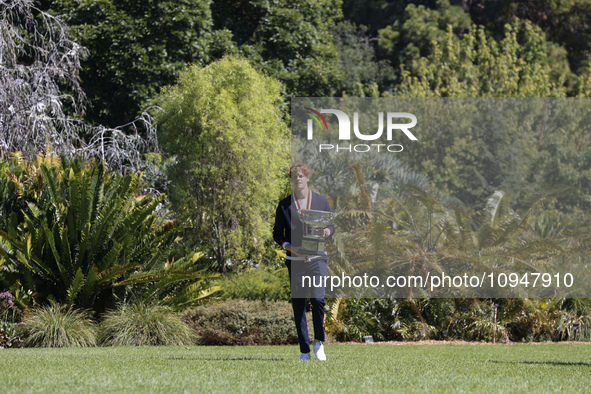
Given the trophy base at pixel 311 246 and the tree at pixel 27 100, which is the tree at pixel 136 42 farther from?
the trophy base at pixel 311 246

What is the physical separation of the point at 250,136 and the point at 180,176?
1.73 metres

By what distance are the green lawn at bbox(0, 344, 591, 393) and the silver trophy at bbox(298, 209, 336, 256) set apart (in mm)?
1059

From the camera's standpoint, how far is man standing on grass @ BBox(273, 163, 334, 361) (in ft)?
24.2

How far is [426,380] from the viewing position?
5945 mm

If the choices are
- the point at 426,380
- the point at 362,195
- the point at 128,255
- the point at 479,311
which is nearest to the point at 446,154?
the point at 362,195

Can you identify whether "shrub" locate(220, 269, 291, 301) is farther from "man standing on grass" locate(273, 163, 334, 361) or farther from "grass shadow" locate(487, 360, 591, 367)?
→ "grass shadow" locate(487, 360, 591, 367)

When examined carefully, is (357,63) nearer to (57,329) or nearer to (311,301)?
(57,329)

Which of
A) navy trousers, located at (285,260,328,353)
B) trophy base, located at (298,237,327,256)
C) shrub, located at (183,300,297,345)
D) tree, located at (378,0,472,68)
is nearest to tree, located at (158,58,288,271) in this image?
shrub, located at (183,300,297,345)

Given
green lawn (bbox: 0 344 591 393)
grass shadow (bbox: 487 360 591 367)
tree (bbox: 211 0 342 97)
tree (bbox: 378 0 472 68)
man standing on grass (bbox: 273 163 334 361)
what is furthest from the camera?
tree (bbox: 378 0 472 68)

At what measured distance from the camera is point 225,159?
1523cm

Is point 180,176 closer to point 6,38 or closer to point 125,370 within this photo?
point 6,38

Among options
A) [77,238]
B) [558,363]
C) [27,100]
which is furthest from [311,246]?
[27,100]

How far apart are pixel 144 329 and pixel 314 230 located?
4795 mm

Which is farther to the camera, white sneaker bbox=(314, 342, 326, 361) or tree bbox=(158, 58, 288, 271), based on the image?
tree bbox=(158, 58, 288, 271)
